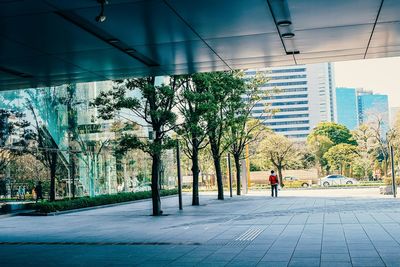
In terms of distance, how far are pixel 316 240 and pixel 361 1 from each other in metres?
5.63

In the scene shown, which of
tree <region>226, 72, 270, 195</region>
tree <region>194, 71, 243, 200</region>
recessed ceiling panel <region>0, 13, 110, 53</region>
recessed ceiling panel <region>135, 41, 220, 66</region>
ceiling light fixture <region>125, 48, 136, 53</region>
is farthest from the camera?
tree <region>226, 72, 270, 195</region>

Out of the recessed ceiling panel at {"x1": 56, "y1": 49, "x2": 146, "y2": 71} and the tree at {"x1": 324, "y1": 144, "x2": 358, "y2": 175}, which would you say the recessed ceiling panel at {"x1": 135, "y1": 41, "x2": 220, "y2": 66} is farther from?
the tree at {"x1": 324, "y1": 144, "x2": 358, "y2": 175}

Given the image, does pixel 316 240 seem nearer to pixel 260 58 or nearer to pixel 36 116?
pixel 260 58

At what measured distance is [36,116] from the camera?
29.6m

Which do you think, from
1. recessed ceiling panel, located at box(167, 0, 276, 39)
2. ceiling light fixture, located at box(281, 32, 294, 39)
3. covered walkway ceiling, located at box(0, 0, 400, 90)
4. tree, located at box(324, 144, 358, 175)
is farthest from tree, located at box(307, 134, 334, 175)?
recessed ceiling panel, located at box(167, 0, 276, 39)

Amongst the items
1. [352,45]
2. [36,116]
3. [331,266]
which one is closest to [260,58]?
[352,45]

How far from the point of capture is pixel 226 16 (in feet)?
32.2

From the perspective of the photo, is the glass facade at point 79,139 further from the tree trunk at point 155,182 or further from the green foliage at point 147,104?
the tree trunk at point 155,182

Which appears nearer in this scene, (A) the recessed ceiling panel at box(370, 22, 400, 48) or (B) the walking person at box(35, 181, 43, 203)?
(A) the recessed ceiling panel at box(370, 22, 400, 48)

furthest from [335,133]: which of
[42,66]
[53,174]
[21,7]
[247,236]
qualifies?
[21,7]

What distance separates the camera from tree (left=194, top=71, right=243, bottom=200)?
2394 cm

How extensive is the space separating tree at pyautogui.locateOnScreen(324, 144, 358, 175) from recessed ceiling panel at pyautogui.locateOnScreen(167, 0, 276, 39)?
5728 centimetres

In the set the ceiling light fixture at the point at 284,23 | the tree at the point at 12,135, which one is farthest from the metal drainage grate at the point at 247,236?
the tree at the point at 12,135

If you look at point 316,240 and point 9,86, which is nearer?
point 316,240
